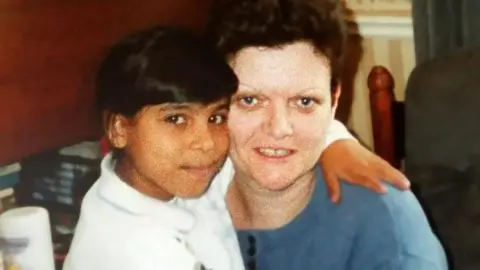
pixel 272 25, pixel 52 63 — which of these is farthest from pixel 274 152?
pixel 52 63

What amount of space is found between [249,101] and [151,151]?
0.13 meters

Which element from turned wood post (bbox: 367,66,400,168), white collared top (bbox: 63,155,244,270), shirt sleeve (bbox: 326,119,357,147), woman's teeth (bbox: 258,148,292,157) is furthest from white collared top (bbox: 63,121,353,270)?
turned wood post (bbox: 367,66,400,168)

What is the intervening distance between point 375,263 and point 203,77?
301 millimetres

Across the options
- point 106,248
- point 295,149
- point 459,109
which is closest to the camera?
point 106,248

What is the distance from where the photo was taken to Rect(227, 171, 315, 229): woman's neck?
983mm

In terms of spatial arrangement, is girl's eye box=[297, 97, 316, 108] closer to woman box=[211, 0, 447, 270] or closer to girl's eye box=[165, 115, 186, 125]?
woman box=[211, 0, 447, 270]

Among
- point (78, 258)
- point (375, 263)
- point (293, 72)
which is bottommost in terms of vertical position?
point (375, 263)

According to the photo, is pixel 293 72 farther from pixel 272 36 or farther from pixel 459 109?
pixel 459 109

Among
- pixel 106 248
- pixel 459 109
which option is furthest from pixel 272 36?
pixel 459 109

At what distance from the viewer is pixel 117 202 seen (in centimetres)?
82

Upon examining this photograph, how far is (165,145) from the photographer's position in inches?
32.5

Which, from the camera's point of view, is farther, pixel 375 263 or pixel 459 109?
pixel 459 109

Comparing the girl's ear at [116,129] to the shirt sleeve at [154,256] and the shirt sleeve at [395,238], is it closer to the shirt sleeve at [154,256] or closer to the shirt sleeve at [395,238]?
the shirt sleeve at [154,256]

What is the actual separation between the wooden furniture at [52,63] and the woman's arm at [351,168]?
260 millimetres
